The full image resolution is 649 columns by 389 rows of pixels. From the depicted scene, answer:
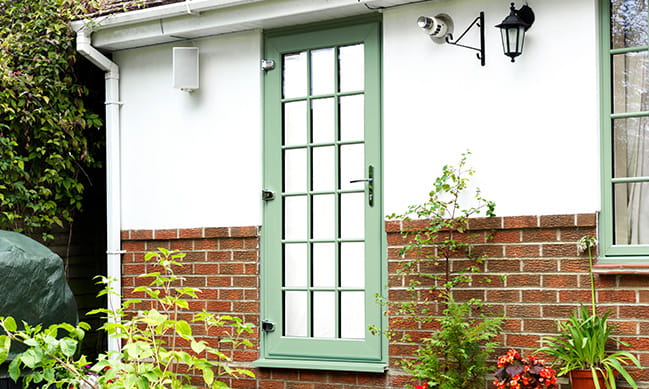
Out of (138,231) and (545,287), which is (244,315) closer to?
(138,231)

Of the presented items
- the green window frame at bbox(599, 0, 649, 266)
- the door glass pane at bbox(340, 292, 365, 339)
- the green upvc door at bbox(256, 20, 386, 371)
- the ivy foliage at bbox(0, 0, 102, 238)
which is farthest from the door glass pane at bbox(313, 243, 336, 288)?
the ivy foliage at bbox(0, 0, 102, 238)

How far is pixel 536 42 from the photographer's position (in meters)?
5.57

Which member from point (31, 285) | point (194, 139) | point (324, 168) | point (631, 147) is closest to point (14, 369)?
point (31, 285)

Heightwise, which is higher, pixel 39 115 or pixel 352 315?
pixel 39 115

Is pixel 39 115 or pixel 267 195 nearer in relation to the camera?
pixel 267 195

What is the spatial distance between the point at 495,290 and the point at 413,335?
674mm

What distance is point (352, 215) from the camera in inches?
248

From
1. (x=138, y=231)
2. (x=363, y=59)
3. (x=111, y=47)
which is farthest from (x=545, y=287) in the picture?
(x=111, y=47)

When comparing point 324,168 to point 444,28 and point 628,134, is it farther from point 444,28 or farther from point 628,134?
point 628,134

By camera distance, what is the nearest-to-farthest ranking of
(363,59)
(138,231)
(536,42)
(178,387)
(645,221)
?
(178,387) → (645,221) → (536,42) → (363,59) → (138,231)

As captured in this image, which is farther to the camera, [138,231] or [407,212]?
[138,231]

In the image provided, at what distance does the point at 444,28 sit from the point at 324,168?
137cm

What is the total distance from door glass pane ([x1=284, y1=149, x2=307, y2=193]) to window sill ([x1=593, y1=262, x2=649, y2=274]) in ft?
7.44

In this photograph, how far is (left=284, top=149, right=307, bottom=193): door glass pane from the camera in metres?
6.53
